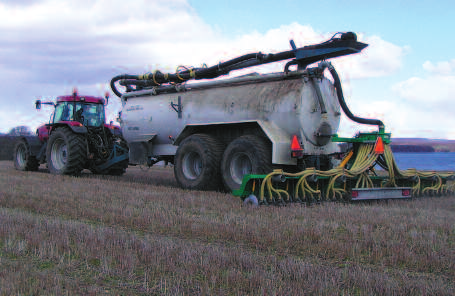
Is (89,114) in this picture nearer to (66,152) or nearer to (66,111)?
(66,111)

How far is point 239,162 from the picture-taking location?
9.55 meters

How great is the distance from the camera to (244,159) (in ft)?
31.2

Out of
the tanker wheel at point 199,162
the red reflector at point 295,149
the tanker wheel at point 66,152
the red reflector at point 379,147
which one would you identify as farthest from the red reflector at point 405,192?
the tanker wheel at point 66,152

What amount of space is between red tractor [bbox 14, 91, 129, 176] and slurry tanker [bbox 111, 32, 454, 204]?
3028mm

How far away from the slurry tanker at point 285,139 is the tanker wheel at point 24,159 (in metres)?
6.19

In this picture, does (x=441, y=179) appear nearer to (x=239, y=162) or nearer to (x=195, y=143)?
(x=239, y=162)

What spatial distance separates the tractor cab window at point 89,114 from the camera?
45.2 ft

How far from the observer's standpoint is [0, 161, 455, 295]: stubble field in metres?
3.49

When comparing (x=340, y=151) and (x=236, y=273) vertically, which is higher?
(x=340, y=151)

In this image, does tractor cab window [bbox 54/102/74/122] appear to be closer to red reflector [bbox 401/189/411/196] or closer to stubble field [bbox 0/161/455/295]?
stubble field [bbox 0/161/455/295]

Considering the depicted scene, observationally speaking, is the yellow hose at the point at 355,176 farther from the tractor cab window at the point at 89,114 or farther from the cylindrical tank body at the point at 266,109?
the tractor cab window at the point at 89,114

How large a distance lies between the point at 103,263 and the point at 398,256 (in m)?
2.65

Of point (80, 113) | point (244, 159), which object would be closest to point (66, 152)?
→ point (80, 113)

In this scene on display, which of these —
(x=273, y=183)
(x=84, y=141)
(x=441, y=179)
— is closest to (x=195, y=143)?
(x=273, y=183)
